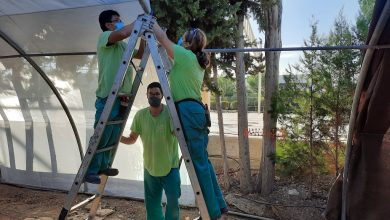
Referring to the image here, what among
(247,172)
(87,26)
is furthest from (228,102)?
(87,26)

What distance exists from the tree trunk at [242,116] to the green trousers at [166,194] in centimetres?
322

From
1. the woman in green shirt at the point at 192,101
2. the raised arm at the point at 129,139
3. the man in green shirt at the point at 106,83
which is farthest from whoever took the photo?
the raised arm at the point at 129,139

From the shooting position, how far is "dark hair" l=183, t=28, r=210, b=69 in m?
2.80

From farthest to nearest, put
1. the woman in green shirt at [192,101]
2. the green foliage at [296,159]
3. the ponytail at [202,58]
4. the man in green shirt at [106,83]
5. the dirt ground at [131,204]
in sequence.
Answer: the green foliage at [296,159]
the dirt ground at [131,204]
the man in green shirt at [106,83]
the ponytail at [202,58]
the woman in green shirt at [192,101]

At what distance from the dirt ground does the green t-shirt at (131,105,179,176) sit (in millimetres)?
1767

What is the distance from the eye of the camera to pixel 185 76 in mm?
2752

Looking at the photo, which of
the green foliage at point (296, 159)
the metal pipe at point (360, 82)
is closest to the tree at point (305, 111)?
the green foliage at point (296, 159)

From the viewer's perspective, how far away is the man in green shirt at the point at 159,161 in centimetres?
348

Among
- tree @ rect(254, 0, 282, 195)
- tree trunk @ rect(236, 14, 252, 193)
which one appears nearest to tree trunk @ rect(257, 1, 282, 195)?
tree @ rect(254, 0, 282, 195)

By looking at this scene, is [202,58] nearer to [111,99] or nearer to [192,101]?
[192,101]

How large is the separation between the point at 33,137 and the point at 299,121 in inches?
179

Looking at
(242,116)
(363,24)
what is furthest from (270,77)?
(363,24)

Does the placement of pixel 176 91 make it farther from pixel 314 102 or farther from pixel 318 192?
pixel 318 192

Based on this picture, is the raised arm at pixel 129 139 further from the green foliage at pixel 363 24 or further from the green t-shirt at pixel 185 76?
the green foliage at pixel 363 24
